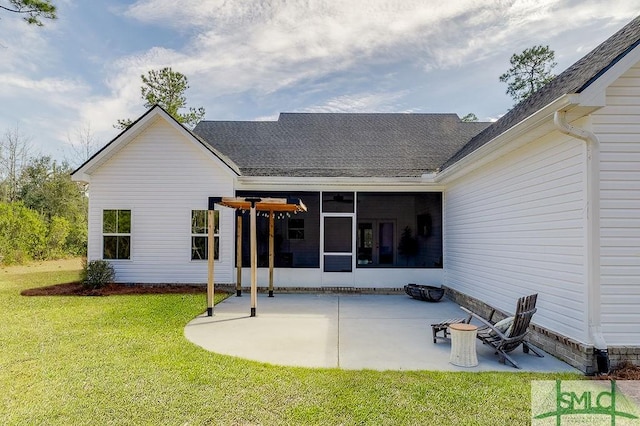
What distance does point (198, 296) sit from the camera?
31.4 feet

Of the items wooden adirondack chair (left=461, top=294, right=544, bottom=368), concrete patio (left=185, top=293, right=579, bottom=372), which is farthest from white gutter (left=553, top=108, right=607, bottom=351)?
concrete patio (left=185, top=293, right=579, bottom=372)

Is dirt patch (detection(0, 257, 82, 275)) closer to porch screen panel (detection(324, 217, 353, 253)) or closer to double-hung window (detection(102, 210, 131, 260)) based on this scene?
double-hung window (detection(102, 210, 131, 260))

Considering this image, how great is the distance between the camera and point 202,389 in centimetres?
385

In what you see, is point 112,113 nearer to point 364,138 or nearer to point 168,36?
point 168,36

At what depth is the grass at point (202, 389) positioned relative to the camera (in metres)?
3.28

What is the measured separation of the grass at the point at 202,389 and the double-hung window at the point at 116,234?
5.06 m

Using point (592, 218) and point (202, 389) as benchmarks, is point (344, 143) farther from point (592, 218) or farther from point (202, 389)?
point (202, 389)

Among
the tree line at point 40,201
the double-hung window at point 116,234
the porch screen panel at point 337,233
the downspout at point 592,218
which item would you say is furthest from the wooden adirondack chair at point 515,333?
the tree line at point 40,201

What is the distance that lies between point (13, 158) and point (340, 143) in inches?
950

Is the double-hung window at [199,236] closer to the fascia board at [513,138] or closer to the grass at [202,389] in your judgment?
the grass at [202,389]

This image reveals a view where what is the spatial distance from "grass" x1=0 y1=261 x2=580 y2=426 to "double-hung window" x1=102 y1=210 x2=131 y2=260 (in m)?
5.06

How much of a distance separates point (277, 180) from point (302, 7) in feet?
16.0

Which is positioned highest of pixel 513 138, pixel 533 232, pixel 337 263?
pixel 513 138

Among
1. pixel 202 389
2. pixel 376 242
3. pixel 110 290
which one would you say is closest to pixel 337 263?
pixel 376 242
